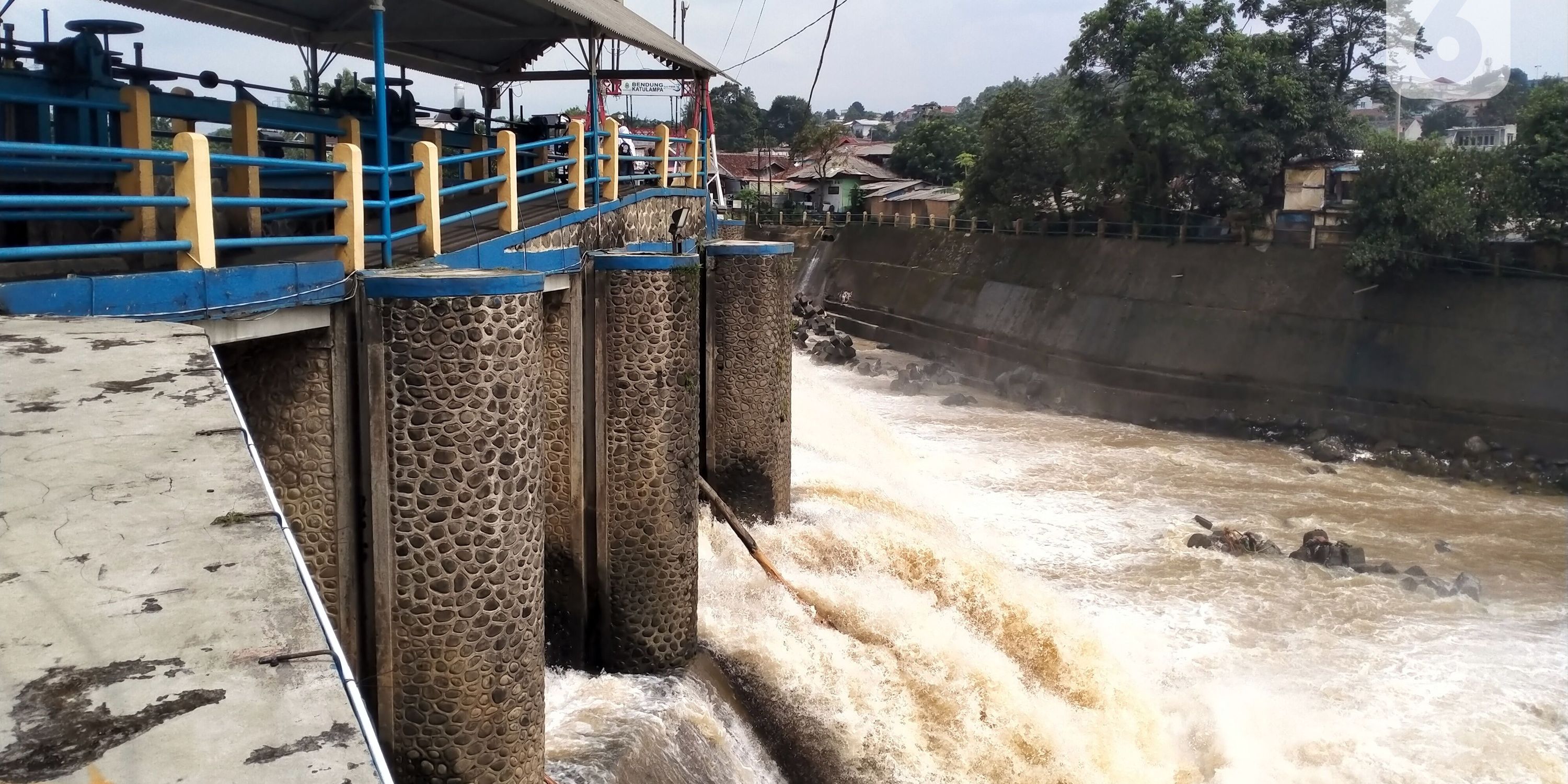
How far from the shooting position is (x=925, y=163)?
194 ft

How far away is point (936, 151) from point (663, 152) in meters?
47.5

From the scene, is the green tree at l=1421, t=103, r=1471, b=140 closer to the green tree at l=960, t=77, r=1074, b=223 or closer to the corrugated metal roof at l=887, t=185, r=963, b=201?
the corrugated metal roof at l=887, t=185, r=963, b=201

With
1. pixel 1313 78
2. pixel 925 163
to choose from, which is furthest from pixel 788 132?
pixel 1313 78

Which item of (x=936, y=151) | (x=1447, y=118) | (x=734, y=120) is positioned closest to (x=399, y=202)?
(x=936, y=151)

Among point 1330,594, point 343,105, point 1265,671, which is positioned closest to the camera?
point 343,105

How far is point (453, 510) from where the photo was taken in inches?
228

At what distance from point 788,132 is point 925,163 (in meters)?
49.6

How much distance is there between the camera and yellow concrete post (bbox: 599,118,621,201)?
10.6 m

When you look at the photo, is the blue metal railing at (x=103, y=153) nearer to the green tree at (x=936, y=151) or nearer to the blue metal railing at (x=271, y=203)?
the blue metal railing at (x=271, y=203)

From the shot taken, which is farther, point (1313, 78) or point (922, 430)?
point (1313, 78)

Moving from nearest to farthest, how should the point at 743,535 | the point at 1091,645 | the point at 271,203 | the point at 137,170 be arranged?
the point at 271,203 < the point at 137,170 < the point at 743,535 < the point at 1091,645

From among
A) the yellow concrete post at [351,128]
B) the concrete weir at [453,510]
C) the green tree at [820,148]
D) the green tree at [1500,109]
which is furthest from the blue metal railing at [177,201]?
the green tree at [1500,109]

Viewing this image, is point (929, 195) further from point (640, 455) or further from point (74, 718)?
point (74, 718)

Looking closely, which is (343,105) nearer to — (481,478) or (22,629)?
(481,478)
